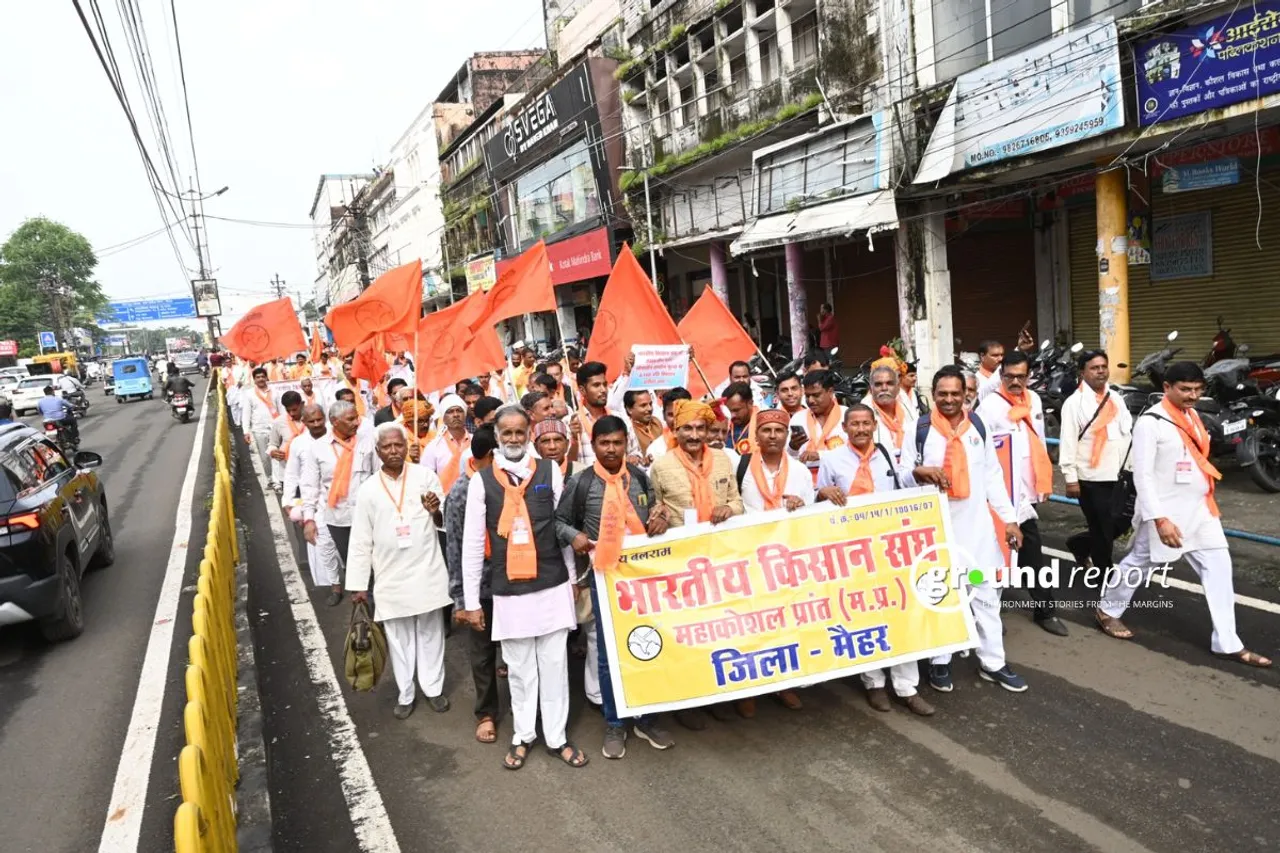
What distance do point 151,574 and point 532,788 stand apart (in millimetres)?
6239

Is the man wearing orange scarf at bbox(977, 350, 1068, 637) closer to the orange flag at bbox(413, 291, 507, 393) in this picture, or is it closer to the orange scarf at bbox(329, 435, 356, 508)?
the orange flag at bbox(413, 291, 507, 393)

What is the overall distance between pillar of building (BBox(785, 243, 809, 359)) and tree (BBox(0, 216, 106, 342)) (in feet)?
242

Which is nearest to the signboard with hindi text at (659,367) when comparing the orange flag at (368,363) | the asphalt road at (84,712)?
the orange flag at (368,363)

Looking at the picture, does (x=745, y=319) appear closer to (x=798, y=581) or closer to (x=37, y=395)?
(x=798, y=581)

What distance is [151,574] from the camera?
859cm

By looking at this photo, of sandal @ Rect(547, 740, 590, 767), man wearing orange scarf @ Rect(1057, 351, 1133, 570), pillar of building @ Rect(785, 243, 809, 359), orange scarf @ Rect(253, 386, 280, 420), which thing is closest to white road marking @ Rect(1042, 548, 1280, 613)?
man wearing orange scarf @ Rect(1057, 351, 1133, 570)

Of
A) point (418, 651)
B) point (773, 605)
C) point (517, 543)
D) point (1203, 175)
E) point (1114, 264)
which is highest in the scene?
point (1203, 175)

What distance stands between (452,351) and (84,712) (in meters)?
3.90

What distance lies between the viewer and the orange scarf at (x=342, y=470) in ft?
21.1

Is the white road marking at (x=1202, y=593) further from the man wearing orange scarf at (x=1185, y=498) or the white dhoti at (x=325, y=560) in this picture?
the white dhoti at (x=325, y=560)

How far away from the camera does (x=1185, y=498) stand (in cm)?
481

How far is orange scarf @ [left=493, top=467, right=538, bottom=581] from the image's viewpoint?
4.16m

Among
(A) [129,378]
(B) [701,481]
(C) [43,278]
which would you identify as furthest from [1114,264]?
(C) [43,278]

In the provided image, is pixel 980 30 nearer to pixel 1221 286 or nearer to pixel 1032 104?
pixel 1032 104
